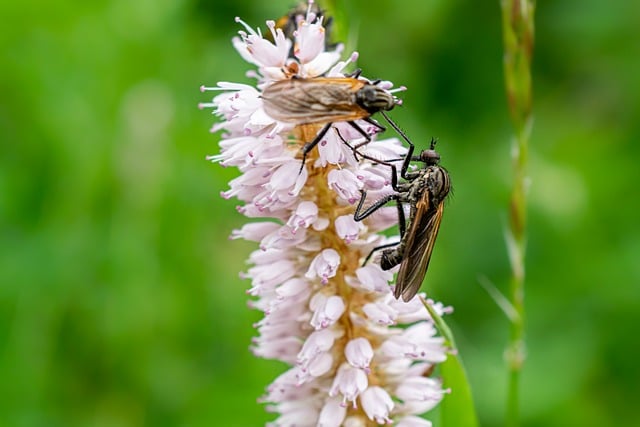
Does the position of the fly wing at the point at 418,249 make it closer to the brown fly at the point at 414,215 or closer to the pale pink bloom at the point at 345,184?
the brown fly at the point at 414,215

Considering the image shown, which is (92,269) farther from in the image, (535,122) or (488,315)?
(535,122)

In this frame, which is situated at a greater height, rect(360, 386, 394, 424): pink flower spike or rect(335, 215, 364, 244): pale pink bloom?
rect(335, 215, 364, 244): pale pink bloom

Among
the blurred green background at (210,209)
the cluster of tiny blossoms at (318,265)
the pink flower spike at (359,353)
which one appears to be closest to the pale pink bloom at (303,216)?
the cluster of tiny blossoms at (318,265)

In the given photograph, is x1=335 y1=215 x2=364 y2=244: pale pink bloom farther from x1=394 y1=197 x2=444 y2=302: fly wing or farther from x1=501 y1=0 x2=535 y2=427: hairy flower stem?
x1=501 y1=0 x2=535 y2=427: hairy flower stem

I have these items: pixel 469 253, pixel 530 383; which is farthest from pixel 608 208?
pixel 530 383

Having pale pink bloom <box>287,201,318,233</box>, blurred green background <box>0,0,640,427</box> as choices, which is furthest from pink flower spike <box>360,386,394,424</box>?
blurred green background <box>0,0,640,427</box>

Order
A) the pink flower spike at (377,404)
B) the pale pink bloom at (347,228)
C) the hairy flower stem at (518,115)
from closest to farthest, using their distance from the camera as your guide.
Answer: the pale pink bloom at (347,228)
the pink flower spike at (377,404)
the hairy flower stem at (518,115)
